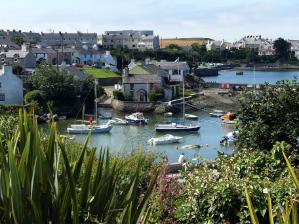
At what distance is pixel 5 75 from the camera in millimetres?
53906

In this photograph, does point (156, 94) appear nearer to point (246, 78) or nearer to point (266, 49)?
point (246, 78)

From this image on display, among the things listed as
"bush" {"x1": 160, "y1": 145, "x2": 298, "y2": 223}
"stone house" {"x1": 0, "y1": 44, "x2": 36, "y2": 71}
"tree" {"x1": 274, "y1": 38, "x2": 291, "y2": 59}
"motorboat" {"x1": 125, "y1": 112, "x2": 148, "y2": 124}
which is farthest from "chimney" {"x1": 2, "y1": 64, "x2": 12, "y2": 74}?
"tree" {"x1": 274, "y1": 38, "x2": 291, "y2": 59}

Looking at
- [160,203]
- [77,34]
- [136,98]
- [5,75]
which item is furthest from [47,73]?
[77,34]

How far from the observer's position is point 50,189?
3.78 metres

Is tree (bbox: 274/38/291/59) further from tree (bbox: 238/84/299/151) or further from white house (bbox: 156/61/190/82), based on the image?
tree (bbox: 238/84/299/151)

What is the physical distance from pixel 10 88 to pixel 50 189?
5169 centimetres

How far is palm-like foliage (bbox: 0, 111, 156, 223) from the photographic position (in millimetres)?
3566

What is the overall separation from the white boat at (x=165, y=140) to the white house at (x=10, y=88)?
1882 cm

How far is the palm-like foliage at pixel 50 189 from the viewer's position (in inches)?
140

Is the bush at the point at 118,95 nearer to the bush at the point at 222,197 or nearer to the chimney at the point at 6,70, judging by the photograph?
the chimney at the point at 6,70

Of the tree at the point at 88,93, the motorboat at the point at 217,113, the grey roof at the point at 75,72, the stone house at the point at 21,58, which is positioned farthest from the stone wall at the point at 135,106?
the stone house at the point at 21,58

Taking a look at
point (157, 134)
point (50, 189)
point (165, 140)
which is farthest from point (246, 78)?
point (50, 189)

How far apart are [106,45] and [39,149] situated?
142271 mm

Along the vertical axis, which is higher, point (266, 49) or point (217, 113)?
point (266, 49)
